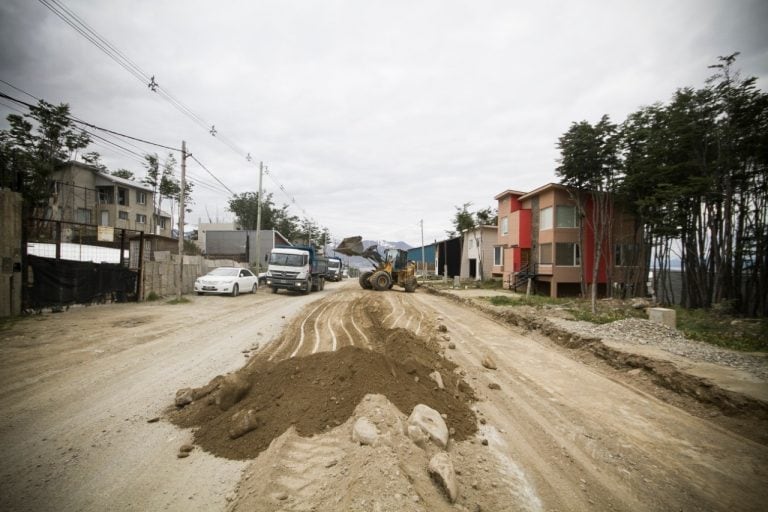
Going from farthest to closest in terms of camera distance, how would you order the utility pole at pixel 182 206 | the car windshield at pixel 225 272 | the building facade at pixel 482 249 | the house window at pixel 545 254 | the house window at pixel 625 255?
the building facade at pixel 482 249 → the house window at pixel 545 254 → the house window at pixel 625 255 → the car windshield at pixel 225 272 → the utility pole at pixel 182 206

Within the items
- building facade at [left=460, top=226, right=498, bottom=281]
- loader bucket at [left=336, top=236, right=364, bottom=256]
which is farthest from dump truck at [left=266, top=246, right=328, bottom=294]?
building facade at [left=460, top=226, right=498, bottom=281]

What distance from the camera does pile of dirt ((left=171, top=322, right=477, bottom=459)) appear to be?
3.49 m

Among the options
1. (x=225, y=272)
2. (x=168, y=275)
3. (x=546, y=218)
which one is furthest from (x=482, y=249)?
(x=168, y=275)

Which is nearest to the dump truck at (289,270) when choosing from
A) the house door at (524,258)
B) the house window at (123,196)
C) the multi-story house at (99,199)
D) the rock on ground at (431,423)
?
the house door at (524,258)

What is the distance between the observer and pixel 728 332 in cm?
916

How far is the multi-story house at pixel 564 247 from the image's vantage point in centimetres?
2036

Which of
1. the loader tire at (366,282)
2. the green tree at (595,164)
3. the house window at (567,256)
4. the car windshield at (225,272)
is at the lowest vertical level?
the loader tire at (366,282)

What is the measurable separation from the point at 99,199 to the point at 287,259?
1155 inches

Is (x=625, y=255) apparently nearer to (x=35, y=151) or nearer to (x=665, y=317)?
(x=665, y=317)

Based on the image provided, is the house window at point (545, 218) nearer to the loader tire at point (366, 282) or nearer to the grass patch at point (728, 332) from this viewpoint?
the grass patch at point (728, 332)

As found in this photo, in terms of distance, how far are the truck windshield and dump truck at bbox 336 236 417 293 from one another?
9.93 ft

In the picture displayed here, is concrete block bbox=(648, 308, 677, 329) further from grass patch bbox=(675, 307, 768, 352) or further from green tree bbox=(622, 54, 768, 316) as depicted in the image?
green tree bbox=(622, 54, 768, 316)

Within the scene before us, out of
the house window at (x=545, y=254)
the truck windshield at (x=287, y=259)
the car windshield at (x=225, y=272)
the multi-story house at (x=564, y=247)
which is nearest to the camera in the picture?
the car windshield at (x=225, y=272)

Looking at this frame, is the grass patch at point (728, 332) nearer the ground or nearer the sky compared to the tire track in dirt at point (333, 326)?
nearer the sky
